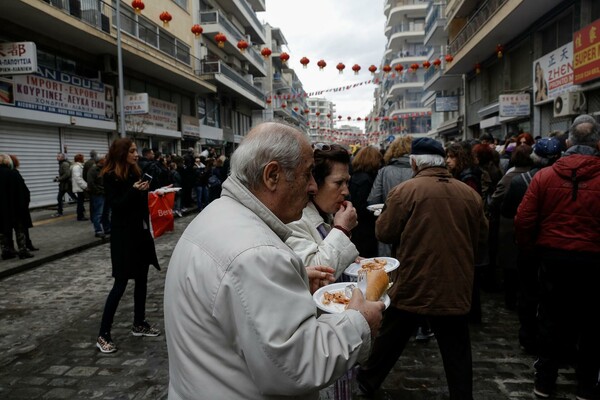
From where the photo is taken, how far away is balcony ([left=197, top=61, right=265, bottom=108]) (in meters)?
28.2

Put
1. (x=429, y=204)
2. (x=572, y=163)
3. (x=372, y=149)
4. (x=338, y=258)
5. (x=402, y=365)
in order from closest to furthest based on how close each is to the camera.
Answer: (x=338, y=258) < (x=429, y=204) < (x=572, y=163) < (x=402, y=365) < (x=372, y=149)

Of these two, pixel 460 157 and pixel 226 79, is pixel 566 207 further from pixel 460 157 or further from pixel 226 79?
pixel 226 79

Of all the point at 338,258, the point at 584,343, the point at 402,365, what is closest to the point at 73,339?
the point at 402,365

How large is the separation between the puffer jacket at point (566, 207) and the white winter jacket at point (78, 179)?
39.7 ft

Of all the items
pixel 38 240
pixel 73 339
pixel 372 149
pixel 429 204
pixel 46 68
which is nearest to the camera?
pixel 429 204

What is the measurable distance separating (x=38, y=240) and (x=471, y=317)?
969 cm

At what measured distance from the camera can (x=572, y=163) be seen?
341cm

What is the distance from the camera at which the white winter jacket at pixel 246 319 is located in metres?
1.31

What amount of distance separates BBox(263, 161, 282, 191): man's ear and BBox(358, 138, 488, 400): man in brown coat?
72.9 inches

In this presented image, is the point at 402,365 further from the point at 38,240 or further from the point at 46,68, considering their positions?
the point at 46,68

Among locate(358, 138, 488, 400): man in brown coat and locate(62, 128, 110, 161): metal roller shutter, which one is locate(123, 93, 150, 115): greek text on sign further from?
locate(358, 138, 488, 400): man in brown coat

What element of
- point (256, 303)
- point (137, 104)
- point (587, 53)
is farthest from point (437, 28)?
point (256, 303)

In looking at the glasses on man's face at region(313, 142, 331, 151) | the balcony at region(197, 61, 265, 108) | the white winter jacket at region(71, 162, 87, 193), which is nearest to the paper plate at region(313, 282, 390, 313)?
the glasses on man's face at region(313, 142, 331, 151)

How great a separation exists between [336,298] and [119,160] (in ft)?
10.6
